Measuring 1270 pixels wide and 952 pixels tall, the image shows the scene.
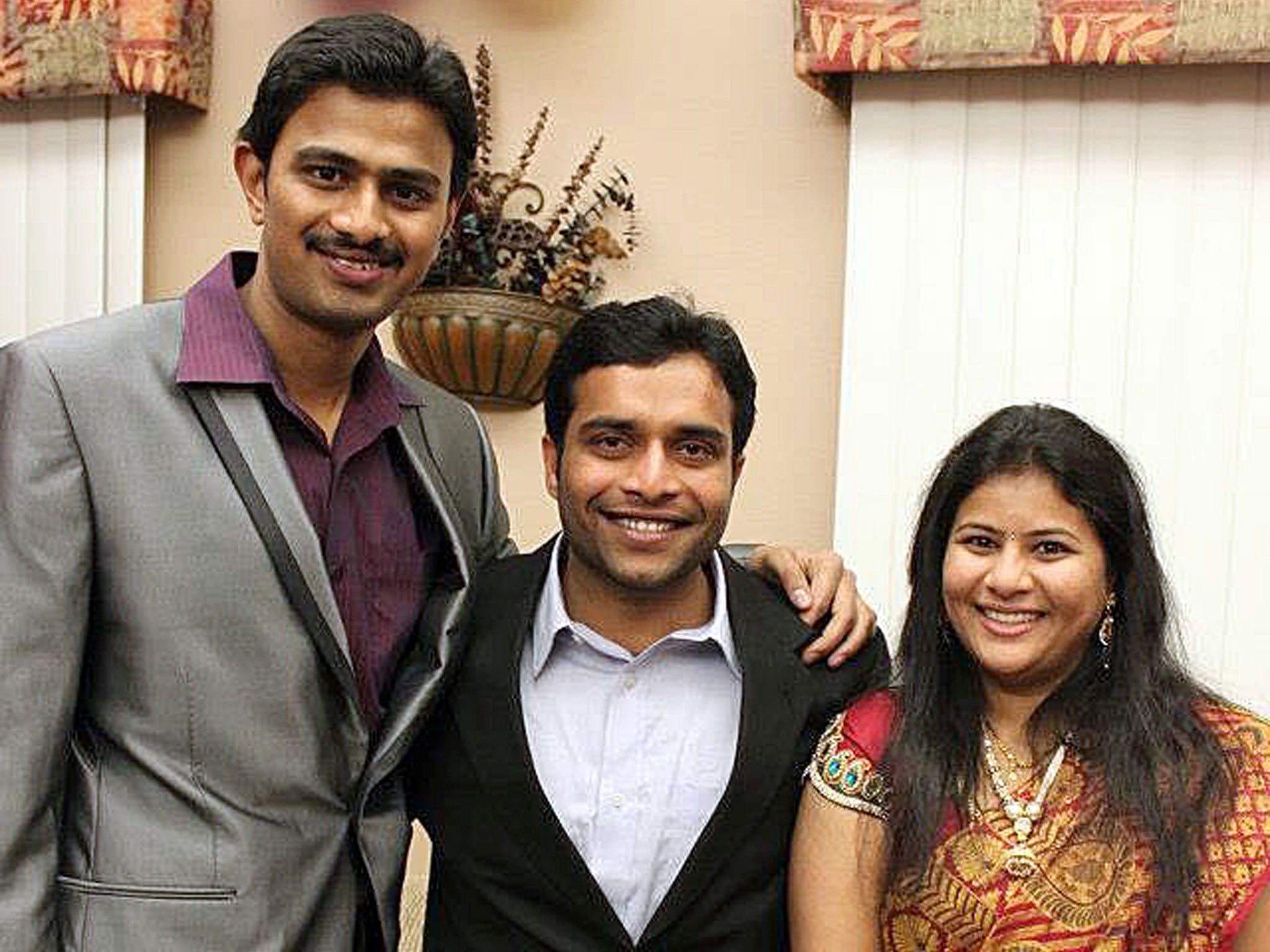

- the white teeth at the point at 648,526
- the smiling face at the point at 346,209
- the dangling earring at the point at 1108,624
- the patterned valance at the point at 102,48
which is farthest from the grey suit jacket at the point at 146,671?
the patterned valance at the point at 102,48

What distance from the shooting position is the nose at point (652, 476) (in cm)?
188

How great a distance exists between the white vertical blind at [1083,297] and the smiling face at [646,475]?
958 mm

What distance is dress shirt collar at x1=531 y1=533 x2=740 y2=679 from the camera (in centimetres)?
195

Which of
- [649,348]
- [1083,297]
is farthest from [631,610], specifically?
[1083,297]

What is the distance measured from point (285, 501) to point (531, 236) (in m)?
1.37

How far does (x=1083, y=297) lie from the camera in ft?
9.25

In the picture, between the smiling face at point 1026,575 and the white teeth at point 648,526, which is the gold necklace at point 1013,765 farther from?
the white teeth at point 648,526

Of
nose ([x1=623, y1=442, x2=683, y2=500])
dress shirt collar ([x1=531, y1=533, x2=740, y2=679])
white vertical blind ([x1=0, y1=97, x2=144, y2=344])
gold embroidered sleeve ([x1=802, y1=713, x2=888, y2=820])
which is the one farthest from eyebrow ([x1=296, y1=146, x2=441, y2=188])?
white vertical blind ([x1=0, y1=97, x2=144, y2=344])

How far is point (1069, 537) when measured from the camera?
1835mm

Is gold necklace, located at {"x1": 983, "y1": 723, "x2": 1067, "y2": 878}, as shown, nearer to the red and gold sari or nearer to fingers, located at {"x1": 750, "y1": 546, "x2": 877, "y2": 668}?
the red and gold sari

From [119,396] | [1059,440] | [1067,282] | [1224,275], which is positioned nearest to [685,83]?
[1067,282]

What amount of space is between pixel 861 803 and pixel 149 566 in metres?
0.75

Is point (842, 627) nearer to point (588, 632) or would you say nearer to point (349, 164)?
point (588, 632)

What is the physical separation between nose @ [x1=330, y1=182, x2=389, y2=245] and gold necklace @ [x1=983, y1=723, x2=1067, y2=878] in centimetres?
82
